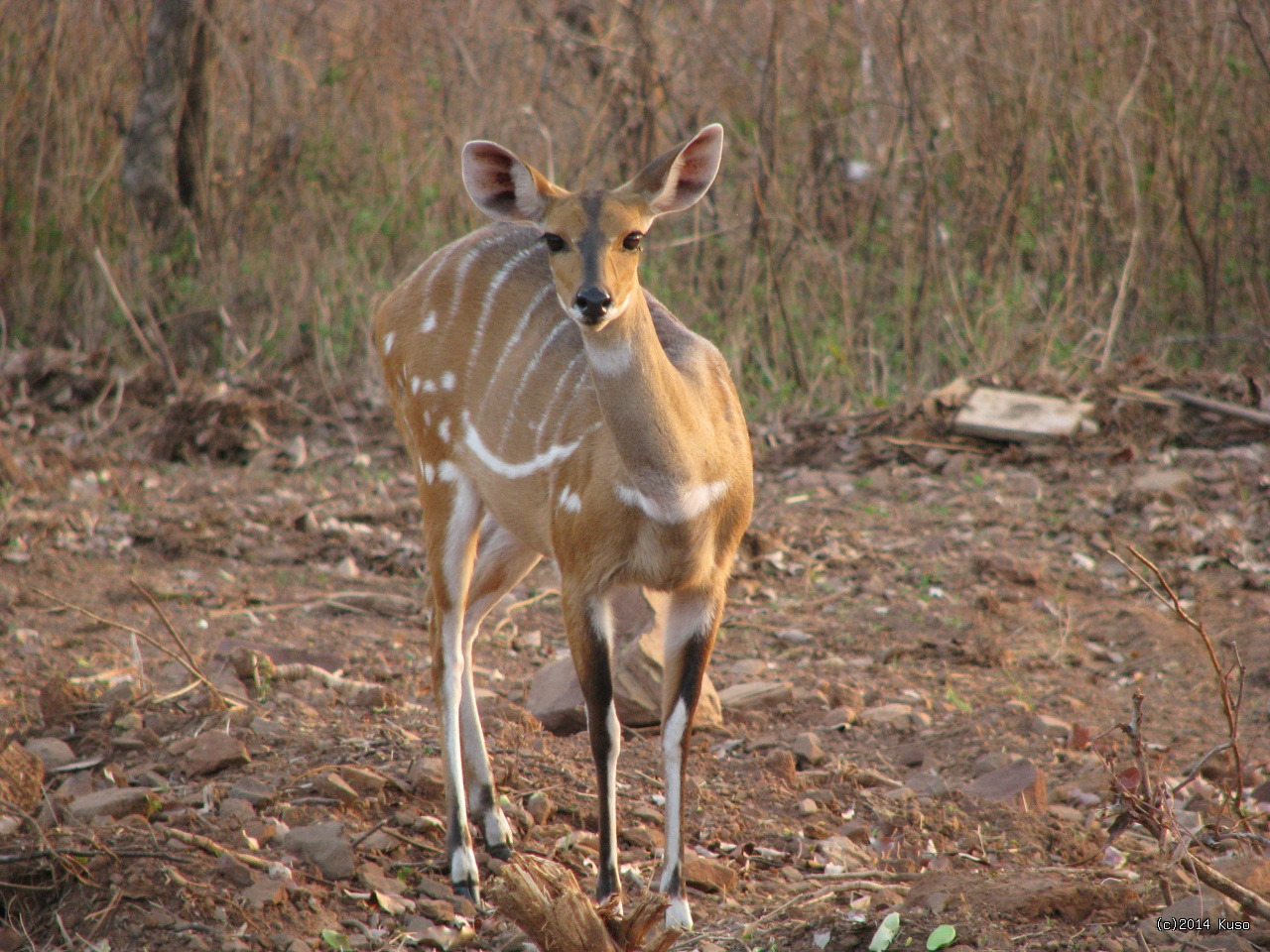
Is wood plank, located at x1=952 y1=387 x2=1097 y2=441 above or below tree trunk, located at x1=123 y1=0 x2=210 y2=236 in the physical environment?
below

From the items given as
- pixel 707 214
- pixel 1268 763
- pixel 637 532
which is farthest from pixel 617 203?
pixel 707 214

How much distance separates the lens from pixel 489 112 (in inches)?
384

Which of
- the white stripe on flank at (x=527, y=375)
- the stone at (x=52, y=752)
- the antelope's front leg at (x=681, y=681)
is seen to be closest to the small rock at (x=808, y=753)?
the antelope's front leg at (x=681, y=681)

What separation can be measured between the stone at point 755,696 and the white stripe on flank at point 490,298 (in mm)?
1538

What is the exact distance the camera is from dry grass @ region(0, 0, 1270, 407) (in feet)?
28.6

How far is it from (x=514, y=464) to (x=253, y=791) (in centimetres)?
123

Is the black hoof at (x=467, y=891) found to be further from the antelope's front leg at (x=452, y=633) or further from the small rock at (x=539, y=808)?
the small rock at (x=539, y=808)

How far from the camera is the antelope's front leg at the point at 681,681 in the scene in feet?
11.9

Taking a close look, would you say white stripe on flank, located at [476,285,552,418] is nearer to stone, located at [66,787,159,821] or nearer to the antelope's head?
the antelope's head

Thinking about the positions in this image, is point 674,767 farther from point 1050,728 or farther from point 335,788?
point 1050,728

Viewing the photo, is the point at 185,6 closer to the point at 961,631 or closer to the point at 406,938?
the point at 961,631

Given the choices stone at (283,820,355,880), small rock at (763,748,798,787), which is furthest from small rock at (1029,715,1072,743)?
stone at (283,820,355,880)

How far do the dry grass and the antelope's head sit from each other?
4.69 m
